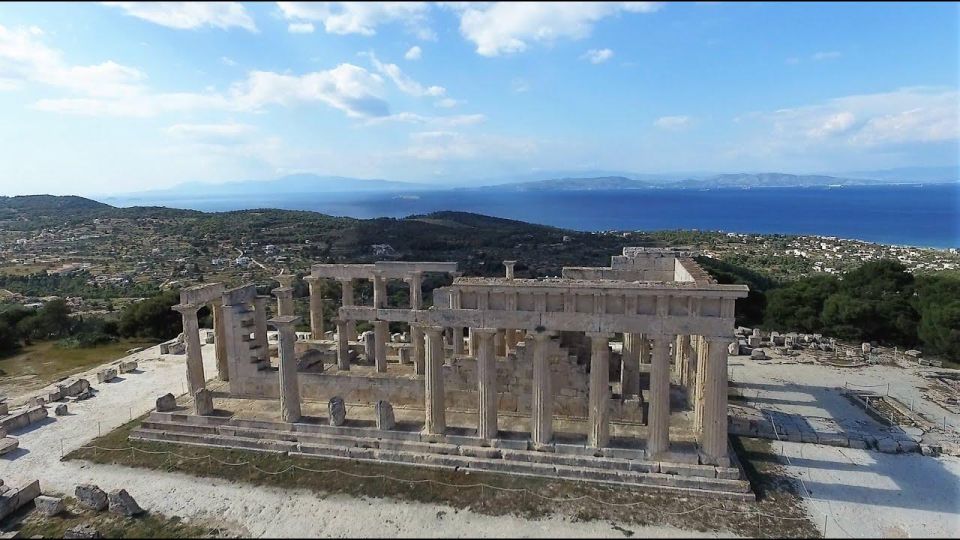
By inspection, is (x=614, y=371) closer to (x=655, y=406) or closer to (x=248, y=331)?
(x=655, y=406)

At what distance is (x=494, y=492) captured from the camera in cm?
1375

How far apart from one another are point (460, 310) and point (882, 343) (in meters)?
25.1

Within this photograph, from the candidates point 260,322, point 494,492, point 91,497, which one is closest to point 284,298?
point 260,322

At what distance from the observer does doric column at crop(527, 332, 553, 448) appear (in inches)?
568

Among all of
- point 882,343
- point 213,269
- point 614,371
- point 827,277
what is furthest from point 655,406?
point 213,269

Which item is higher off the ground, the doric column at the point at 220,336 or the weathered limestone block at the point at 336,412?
the doric column at the point at 220,336

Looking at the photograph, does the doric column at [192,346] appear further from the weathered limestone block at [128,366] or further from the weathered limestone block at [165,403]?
the weathered limestone block at [128,366]

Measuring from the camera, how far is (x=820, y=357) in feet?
83.2

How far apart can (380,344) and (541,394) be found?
7275 millimetres

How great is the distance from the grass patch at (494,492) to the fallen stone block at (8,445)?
3220 millimetres

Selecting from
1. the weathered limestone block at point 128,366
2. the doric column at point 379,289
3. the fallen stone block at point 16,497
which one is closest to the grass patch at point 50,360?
the weathered limestone block at point 128,366

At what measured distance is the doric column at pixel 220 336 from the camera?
1984 centimetres

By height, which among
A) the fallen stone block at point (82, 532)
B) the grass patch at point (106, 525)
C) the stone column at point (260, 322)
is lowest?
the grass patch at point (106, 525)

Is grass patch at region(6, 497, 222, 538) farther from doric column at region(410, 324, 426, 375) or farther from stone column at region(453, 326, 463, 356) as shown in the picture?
stone column at region(453, 326, 463, 356)
